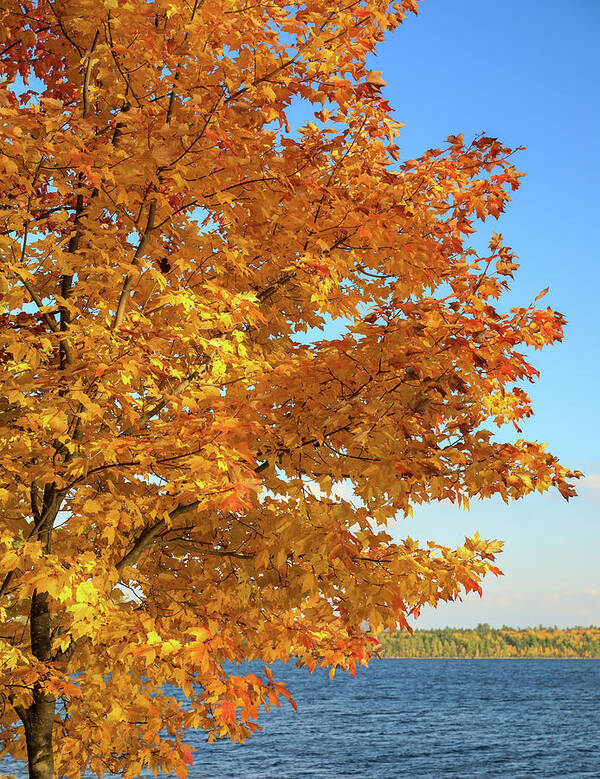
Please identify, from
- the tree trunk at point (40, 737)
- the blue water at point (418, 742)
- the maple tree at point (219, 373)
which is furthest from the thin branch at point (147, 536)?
the blue water at point (418, 742)

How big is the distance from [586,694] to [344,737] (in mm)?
73021

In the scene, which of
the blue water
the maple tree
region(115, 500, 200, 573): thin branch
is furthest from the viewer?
the blue water

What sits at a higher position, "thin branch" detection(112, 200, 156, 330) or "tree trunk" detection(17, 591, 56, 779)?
"thin branch" detection(112, 200, 156, 330)

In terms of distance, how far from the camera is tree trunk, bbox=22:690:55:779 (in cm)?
634

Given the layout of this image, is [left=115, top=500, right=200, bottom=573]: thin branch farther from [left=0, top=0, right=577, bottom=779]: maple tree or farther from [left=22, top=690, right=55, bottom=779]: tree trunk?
[left=22, top=690, right=55, bottom=779]: tree trunk

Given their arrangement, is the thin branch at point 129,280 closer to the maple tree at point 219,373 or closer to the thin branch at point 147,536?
the maple tree at point 219,373

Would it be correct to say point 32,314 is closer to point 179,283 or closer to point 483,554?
point 179,283

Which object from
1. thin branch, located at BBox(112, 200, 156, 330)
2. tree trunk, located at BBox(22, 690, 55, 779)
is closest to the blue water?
tree trunk, located at BBox(22, 690, 55, 779)

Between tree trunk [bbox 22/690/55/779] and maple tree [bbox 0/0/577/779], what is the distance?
0.07ft

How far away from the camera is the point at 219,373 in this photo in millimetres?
5602

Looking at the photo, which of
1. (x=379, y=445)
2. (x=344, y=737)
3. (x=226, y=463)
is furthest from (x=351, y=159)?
(x=344, y=737)

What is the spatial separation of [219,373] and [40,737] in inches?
148

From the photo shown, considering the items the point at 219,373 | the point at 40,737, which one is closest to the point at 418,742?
the point at 40,737

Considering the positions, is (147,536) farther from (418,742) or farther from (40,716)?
(418,742)
